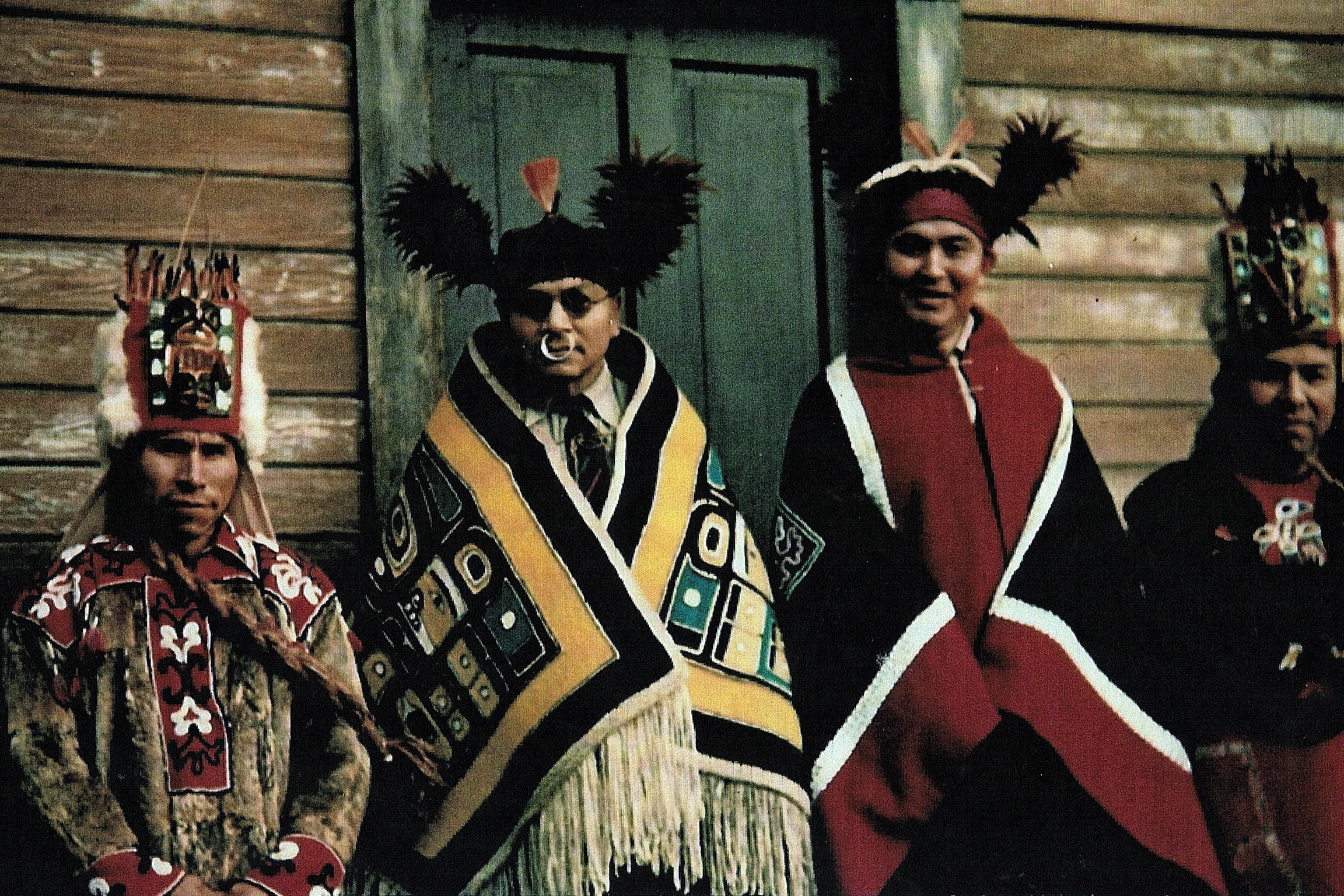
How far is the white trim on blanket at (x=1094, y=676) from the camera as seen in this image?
403 centimetres

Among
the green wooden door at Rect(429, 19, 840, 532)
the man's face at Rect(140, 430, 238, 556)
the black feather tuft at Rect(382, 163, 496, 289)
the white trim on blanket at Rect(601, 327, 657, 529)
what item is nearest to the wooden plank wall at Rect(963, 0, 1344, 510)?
the green wooden door at Rect(429, 19, 840, 532)

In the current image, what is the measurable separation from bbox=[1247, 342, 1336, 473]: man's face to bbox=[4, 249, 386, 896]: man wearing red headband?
5.96 ft

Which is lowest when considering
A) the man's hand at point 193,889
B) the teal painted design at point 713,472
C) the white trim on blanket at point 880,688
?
the man's hand at point 193,889

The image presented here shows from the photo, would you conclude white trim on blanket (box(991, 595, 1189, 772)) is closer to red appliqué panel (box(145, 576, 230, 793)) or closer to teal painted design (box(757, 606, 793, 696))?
teal painted design (box(757, 606, 793, 696))

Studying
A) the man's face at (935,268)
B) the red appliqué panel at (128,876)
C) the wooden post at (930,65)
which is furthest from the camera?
the wooden post at (930,65)

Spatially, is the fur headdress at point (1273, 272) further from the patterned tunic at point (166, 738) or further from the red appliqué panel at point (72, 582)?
the red appliqué panel at point (72, 582)

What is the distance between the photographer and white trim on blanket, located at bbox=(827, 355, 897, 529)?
4.09m

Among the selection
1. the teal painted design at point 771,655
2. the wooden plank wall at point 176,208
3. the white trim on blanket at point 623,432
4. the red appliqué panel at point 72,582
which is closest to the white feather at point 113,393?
the red appliqué panel at point 72,582

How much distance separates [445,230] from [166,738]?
42.5 inches

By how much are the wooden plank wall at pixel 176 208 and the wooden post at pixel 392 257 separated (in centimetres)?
5

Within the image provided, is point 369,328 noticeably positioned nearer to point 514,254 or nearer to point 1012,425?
point 514,254

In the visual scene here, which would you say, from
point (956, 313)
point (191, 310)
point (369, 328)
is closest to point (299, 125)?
point (369, 328)

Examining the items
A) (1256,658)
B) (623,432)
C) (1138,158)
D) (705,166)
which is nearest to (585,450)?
(623,432)

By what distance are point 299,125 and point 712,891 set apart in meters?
1.75
